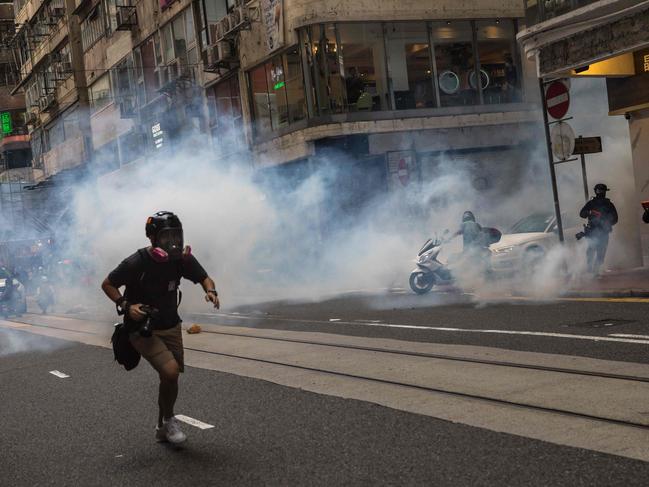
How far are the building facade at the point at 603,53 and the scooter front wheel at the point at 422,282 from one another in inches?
160

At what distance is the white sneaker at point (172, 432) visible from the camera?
6.89m

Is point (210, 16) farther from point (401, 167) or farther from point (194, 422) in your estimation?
point (194, 422)

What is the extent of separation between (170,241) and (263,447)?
64.6 inches

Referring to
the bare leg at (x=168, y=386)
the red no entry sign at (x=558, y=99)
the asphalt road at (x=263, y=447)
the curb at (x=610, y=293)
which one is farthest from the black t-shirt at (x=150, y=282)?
the red no entry sign at (x=558, y=99)

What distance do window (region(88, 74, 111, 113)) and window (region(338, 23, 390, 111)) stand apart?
20.8m

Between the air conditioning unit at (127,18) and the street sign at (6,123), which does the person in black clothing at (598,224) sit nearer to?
the air conditioning unit at (127,18)

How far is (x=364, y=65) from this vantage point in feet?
90.1

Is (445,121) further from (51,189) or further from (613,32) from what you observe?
(51,189)

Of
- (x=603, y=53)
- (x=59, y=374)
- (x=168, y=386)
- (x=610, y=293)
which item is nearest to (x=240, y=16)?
(x=603, y=53)

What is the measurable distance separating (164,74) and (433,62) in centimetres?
1377

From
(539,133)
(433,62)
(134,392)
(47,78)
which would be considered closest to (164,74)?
(433,62)

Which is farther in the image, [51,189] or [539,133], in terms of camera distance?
[51,189]

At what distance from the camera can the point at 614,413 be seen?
6.38m

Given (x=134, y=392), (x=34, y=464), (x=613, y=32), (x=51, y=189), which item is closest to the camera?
(x=34, y=464)
